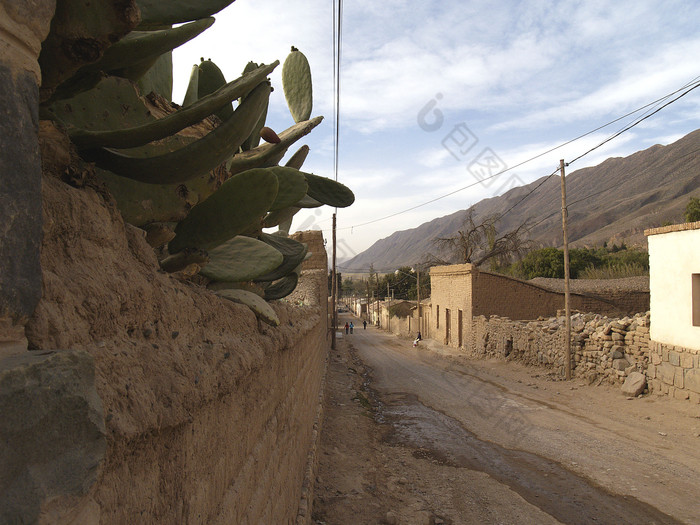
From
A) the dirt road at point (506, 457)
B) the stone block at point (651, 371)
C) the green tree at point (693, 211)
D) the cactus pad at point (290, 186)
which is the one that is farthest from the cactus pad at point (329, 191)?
the green tree at point (693, 211)

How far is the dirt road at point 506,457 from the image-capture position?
530 centimetres

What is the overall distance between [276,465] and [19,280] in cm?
221

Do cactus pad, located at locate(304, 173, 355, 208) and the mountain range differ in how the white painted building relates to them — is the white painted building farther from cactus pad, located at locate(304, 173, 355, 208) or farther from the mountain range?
the mountain range

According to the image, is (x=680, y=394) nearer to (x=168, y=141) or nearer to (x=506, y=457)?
(x=506, y=457)

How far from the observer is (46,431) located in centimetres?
72

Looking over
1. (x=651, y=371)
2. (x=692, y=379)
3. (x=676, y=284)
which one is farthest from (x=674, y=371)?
(x=676, y=284)

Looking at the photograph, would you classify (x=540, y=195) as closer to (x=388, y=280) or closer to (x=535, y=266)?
(x=388, y=280)

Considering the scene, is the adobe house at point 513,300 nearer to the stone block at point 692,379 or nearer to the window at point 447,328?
the window at point 447,328

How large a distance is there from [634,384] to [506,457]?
18.3 feet

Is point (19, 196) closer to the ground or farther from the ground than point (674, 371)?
farther from the ground

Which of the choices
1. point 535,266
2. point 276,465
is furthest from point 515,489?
point 535,266

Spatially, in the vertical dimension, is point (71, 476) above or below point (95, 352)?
below

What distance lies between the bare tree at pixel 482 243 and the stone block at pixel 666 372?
24.7 m

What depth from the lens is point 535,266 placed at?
124 feet
